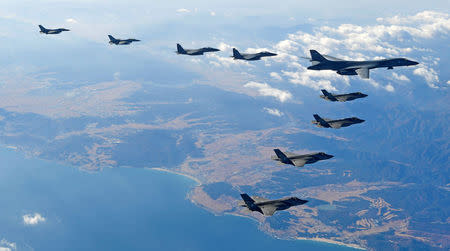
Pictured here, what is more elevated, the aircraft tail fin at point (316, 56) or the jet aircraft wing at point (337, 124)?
the aircraft tail fin at point (316, 56)

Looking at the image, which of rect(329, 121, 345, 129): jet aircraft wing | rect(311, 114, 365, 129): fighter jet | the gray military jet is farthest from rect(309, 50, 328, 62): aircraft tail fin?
rect(329, 121, 345, 129): jet aircraft wing

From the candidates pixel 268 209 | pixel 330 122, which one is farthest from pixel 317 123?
pixel 268 209

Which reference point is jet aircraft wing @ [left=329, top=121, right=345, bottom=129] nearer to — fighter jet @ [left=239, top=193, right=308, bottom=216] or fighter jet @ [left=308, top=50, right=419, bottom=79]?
fighter jet @ [left=308, top=50, right=419, bottom=79]

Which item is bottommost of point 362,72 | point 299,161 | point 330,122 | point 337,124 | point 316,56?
point 299,161

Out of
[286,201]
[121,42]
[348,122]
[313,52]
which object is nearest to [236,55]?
[313,52]

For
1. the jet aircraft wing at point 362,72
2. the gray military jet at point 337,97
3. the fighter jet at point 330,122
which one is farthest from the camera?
the jet aircraft wing at point 362,72

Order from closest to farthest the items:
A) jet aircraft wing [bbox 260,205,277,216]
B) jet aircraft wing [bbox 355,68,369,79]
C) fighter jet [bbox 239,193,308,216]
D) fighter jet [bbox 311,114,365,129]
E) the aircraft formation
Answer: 1. jet aircraft wing [bbox 260,205,277,216]
2. fighter jet [bbox 239,193,308,216]
3. the aircraft formation
4. fighter jet [bbox 311,114,365,129]
5. jet aircraft wing [bbox 355,68,369,79]

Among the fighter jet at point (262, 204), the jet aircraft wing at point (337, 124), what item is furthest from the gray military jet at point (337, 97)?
the fighter jet at point (262, 204)

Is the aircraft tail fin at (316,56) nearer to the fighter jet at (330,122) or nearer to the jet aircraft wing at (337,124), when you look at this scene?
the fighter jet at (330,122)

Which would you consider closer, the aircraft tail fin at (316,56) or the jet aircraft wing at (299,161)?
the jet aircraft wing at (299,161)

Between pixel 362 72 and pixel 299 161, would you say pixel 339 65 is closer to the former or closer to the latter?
pixel 362 72

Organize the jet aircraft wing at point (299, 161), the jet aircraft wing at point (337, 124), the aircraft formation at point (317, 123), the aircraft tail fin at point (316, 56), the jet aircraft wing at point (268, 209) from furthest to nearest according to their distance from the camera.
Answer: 1. the aircraft tail fin at point (316, 56)
2. the jet aircraft wing at point (337, 124)
3. the jet aircraft wing at point (299, 161)
4. the aircraft formation at point (317, 123)
5. the jet aircraft wing at point (268, 209)
